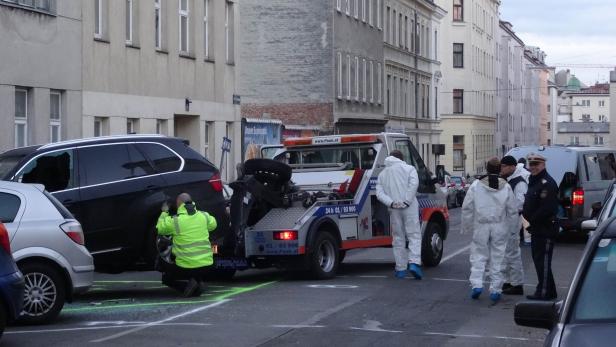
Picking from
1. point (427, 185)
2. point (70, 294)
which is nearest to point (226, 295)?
point (70, 294)

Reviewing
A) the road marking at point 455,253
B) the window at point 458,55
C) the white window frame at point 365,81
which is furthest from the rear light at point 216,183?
the window at point 458,55

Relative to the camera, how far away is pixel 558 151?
84.8 feet

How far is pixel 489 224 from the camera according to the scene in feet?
46.5

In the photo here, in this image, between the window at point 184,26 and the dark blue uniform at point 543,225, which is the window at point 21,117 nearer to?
the window at point 184,26

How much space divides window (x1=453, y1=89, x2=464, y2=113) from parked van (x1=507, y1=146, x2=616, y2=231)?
58.7 metres

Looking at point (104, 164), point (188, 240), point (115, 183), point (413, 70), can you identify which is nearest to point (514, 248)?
point (188, 240)

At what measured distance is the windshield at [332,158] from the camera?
61.5 ft

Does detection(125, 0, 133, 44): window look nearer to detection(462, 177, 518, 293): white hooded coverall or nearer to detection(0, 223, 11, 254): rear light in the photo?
detection(462, 177, 518, 293): white hooded coverall

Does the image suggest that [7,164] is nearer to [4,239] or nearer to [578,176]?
[4,239]

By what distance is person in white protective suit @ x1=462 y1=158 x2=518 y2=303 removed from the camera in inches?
558

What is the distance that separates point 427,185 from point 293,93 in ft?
102

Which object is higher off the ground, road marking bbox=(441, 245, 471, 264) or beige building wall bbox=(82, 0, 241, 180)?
beige building wall bbox=(82, 0, 241, 180)

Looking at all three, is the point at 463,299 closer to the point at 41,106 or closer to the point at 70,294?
the point at 70,294

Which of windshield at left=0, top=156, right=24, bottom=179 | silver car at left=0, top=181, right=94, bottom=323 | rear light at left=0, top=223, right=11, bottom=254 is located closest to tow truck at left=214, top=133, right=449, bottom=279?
windshield at left=0, top=156, right=24, bottom=179
